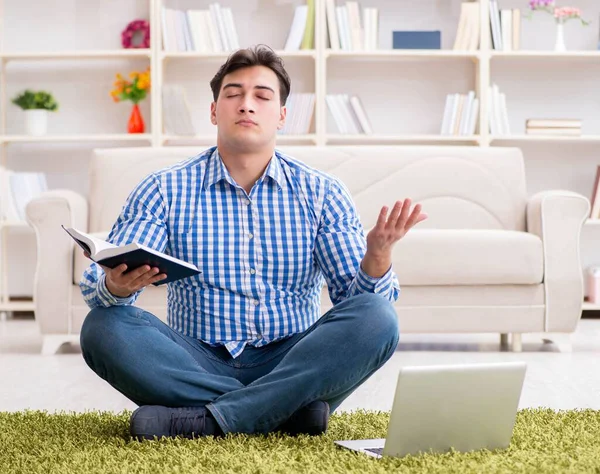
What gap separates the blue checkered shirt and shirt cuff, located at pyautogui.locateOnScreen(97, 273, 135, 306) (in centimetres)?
15

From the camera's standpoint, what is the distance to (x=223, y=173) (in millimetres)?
1949

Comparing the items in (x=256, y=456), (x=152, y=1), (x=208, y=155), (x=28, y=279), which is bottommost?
(x=28, y=279)

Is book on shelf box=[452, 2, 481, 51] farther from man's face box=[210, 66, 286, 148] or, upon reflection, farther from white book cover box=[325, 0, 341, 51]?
man's face box=[210, 66, 286, 148]

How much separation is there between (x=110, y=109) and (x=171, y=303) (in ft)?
11.0

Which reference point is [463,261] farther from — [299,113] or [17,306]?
[17,306]

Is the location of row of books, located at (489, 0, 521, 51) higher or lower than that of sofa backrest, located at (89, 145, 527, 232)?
higher

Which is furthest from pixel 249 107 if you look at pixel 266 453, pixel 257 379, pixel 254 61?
pixel 266 453

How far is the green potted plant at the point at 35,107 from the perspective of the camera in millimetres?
4883

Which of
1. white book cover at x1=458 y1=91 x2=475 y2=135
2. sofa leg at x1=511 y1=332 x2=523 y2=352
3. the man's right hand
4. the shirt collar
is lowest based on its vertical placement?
sofa leg at x1=511 y1=332 x2=523 y2=352

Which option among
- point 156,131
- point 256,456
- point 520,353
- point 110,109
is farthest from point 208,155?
point 110,109

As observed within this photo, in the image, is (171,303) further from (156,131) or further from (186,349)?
(156,131)

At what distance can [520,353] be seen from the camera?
3365 mm

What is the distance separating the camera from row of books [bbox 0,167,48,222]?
469 centimetres

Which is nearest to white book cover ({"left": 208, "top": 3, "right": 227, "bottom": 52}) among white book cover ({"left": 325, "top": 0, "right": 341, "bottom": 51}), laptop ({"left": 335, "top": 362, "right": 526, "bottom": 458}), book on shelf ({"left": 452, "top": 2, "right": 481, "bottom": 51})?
white book cover ({"left": 325, "top": 0, "right": 341, "bottom": 51})
